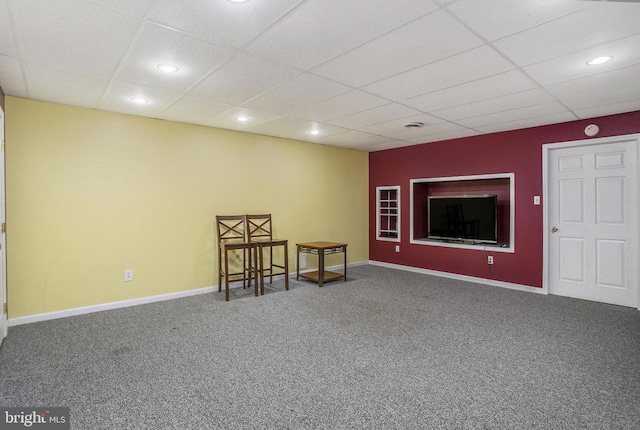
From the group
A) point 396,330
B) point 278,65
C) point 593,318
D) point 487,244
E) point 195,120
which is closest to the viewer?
point 278,65

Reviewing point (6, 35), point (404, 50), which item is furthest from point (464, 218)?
point (6, 35)

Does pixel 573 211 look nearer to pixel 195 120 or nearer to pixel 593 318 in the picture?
pixel 593 318

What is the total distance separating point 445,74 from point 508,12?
2.92 feet

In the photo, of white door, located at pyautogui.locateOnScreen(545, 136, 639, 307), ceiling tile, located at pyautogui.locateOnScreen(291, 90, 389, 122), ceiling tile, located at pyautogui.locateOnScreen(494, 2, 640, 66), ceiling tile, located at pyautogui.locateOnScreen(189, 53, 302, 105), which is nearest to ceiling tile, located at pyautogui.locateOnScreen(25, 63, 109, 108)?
ceiling tile, located at pyautogui.locateOnScreen(189, 53, 302, 105)

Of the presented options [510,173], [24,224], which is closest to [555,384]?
[510,173]

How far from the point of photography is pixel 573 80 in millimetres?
2918

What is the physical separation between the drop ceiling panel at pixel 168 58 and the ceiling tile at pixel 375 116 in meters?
1.89

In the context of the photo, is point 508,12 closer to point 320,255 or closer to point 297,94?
point 297,94

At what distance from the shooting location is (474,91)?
3.21m

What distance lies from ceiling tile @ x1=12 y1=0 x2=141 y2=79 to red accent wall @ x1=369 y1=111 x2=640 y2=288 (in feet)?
15.7

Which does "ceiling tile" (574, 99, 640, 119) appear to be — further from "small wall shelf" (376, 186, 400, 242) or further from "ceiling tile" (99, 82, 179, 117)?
"ceiling tile" (99, 82, 179, 117)

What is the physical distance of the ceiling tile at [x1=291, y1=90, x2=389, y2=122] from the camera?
338cm

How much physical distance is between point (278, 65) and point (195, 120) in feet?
6.95

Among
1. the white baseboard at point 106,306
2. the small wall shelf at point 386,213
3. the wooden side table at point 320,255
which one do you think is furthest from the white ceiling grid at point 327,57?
the small wall shelf at point 386,213
